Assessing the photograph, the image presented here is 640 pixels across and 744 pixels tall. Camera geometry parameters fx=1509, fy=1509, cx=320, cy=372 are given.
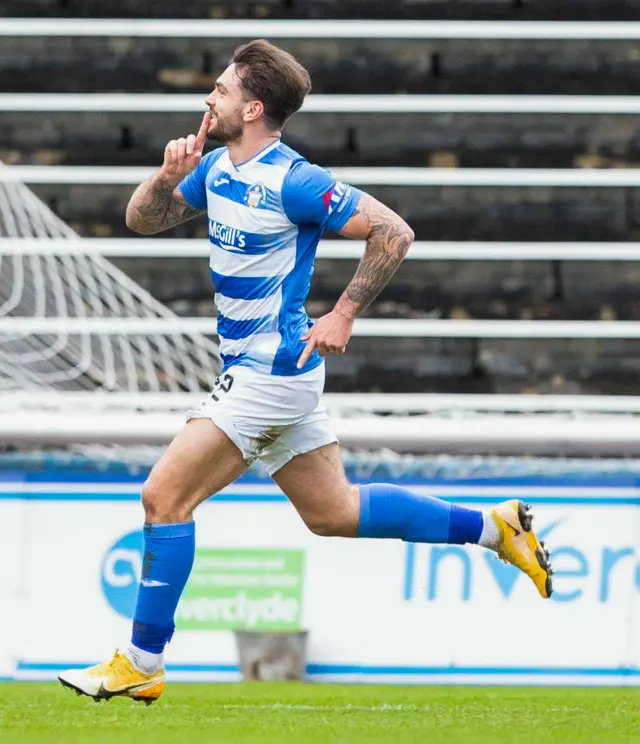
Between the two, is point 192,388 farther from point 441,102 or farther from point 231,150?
point 231,150

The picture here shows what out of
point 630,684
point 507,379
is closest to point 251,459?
point 630,684

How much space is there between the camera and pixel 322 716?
4590 mm

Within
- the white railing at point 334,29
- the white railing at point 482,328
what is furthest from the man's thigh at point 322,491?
the white railing at point 334,29

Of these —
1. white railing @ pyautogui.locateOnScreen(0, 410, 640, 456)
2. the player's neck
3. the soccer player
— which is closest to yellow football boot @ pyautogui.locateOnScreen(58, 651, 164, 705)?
the soccer player

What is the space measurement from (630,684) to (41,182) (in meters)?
5.69

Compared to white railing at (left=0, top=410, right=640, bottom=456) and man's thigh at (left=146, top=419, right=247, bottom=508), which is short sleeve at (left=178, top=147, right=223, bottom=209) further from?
white railing at (left=0, top=410, right=640, bottom=456)

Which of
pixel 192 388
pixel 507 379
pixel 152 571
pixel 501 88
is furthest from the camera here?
pixel 501 88

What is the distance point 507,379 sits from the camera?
9758 millimetres

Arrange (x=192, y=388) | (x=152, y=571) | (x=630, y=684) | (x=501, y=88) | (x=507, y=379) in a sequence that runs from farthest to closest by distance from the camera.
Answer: (x=501, y=88) < (x=507, y=379) < (x=192, y=388) < (x=630, y=684) < (x=152, y=571)

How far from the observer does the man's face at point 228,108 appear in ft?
13.8

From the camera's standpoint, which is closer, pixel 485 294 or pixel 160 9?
pixel 485 294

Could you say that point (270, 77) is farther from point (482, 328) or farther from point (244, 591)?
point (482, 328)

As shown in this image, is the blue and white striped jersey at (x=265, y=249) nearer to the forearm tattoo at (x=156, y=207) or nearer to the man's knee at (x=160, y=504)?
the forearm tattoo at (x=156, y=207)

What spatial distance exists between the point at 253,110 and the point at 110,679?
63.6 inches
